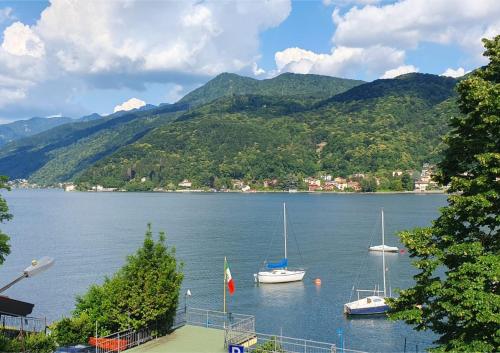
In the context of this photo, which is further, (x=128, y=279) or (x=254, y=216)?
(x=254, y=216)

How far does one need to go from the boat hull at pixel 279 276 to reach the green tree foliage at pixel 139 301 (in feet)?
137

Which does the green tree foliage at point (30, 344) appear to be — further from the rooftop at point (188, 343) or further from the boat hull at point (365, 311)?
the boat hull at point (365, 311)

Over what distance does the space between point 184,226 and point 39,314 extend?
7593cm

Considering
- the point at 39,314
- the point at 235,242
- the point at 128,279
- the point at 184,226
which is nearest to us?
the point at 128,279

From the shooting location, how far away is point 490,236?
56.1ft

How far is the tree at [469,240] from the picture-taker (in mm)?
15305

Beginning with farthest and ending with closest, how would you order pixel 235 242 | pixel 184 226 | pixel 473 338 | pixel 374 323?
pixel 184 226, pixel 235 242, pixel 374 323, pixel 473 338

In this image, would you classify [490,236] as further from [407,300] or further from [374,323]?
[374,323]

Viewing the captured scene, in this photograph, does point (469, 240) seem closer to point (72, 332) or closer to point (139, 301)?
point (139, 301)

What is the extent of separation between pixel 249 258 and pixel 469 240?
68288 mm

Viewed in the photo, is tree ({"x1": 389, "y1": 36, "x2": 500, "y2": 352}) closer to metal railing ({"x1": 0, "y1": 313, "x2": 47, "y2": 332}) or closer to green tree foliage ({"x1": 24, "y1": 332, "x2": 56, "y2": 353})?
green tree foliage ({"x1": 24, "y1": 332, "x2": 56, "y2": 353})

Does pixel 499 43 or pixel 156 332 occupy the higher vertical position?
pixel 499 43

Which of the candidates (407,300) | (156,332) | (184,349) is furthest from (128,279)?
(407,300)

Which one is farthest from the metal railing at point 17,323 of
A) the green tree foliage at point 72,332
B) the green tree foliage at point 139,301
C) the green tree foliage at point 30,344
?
the green tree foliage at point 139,301
